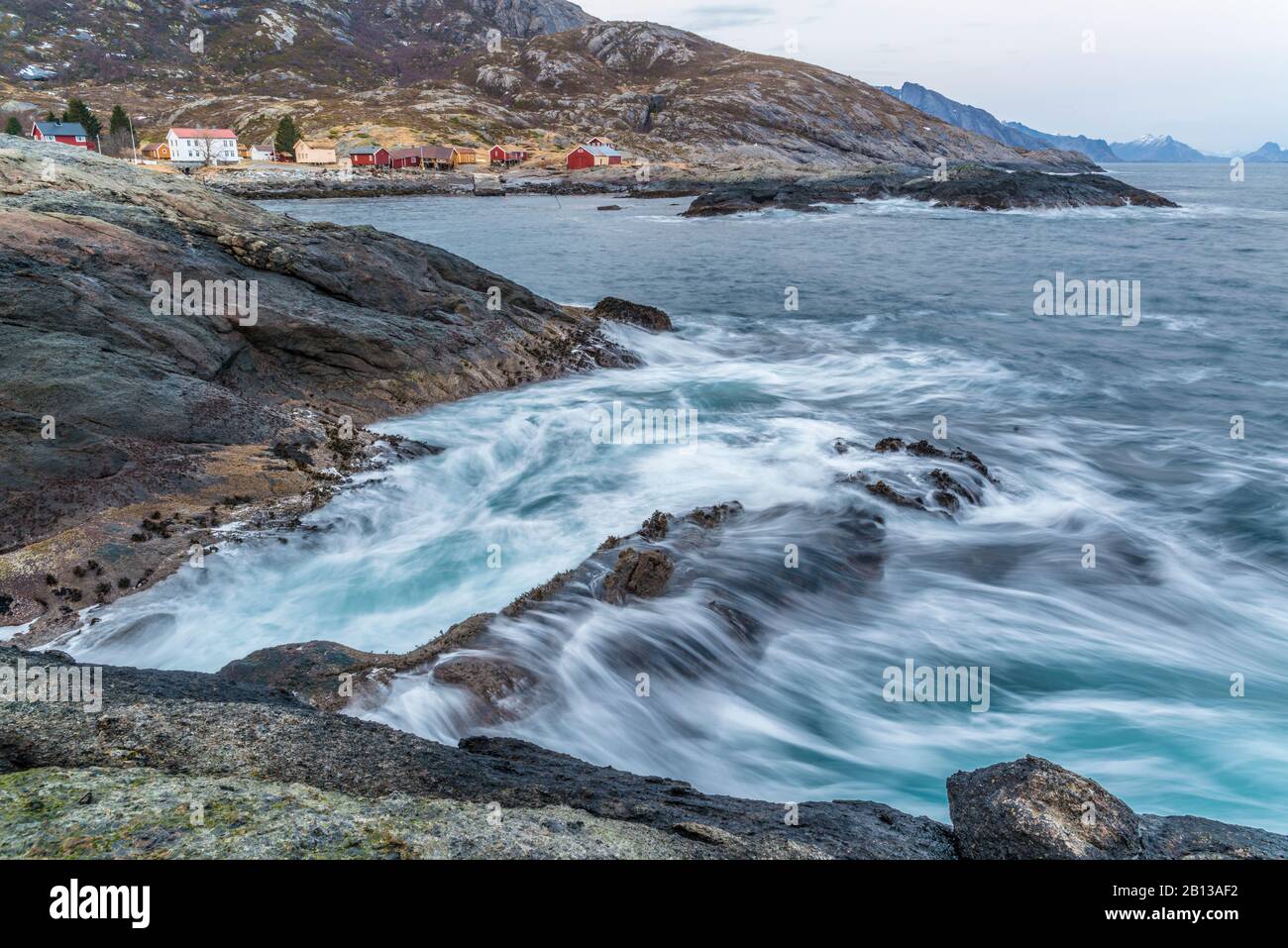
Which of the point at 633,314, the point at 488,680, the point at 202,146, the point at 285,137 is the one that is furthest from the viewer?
the point at 202,146

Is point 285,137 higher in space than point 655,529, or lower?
higher

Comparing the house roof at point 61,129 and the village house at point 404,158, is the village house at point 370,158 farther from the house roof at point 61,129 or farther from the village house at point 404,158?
the house roof at point 61,129

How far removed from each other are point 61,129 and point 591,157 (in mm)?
72635

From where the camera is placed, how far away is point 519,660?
8.45 m

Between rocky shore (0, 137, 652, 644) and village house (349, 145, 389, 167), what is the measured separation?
10632cm

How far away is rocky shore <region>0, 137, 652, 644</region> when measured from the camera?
34.7ft

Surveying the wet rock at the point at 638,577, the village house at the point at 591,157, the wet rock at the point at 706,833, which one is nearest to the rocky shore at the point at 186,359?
the wet rock at the point at 638,577

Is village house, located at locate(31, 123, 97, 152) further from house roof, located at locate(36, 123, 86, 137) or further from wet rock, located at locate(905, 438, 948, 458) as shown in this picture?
wet rock, located at locate(905, 438, 948, 458)

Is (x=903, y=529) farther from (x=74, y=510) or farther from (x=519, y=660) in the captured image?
(x=74, y=510)

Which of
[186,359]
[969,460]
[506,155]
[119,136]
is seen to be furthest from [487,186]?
[969,460]

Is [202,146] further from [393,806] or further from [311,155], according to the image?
[393,806]

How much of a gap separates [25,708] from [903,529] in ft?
37.2

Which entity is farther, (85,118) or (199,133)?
(199,133)

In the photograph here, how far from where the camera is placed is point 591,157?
119062 millimetres
